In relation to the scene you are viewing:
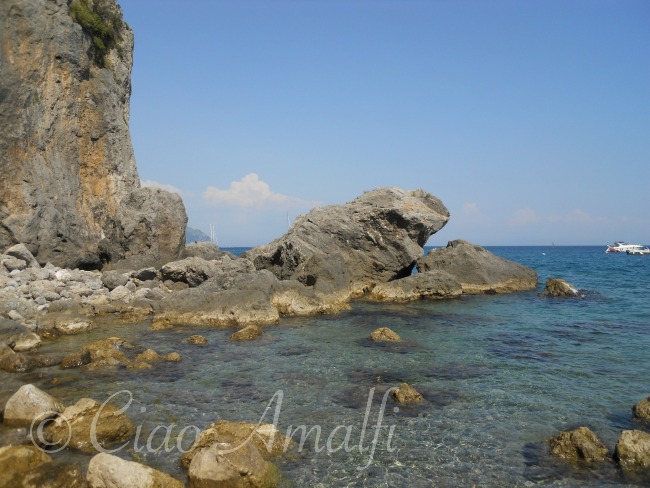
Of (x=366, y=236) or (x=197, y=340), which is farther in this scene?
(x=366, y=236)

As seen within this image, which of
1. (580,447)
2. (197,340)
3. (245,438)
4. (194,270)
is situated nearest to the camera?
(580,447)

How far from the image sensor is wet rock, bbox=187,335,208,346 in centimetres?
1766

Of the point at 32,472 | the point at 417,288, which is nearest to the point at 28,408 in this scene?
the point at 32,472

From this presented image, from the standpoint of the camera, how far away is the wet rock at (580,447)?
8.88m

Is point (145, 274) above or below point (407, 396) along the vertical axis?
above

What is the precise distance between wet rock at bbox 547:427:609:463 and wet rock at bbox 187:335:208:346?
1230cm

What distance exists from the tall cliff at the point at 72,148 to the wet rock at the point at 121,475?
83.3 ft

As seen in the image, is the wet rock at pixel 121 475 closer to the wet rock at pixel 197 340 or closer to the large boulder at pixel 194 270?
the wet rock at pixel 197 340

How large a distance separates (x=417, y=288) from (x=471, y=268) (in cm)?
652

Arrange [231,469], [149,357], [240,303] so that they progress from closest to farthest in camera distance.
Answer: [231,469] < [149,357] < [240,303]

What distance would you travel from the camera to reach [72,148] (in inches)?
1286

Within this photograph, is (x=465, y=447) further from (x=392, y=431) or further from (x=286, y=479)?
(x=286, y=479)

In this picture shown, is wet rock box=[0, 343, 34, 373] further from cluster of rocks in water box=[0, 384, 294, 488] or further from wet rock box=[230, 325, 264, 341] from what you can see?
wet rock box=[230, 325, 264, 341]
